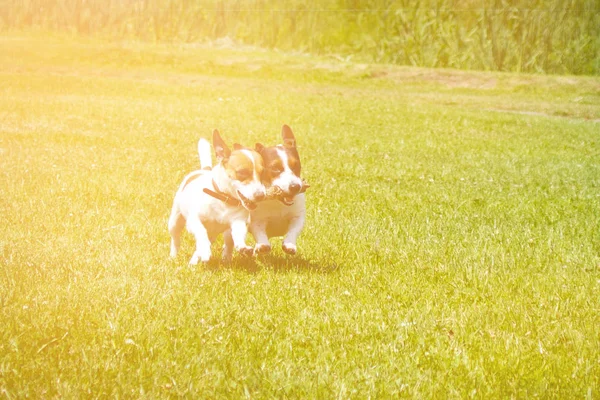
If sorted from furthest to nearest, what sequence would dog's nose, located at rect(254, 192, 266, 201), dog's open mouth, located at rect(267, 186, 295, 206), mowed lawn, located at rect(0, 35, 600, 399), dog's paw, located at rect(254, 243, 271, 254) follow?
1. dog's paw, located at rect(254, 243, 271, 254)
2. dog's open mouth, located at rect(267, 186, 295, 206)
3. dog's nose, located at rect(254, 192, 266, 201)
4. mowed lawn, located at rect(0, 35, 600, 399)

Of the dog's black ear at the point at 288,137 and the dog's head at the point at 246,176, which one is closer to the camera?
the dog's head at the point at 246,176

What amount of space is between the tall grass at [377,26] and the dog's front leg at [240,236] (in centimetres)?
2541

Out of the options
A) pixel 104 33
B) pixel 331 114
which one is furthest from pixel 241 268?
pixel 104 33

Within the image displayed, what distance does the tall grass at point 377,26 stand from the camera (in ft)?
98.0

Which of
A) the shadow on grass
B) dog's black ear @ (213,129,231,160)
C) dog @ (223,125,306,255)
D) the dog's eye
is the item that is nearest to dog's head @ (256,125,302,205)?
dog @ (223,125,306,255)

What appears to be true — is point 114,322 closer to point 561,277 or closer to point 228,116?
point 561,277

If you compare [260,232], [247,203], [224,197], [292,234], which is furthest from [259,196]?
[292,234]

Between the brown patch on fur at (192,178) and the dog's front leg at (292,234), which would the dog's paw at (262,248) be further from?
the brown patch on fur at (192,178)

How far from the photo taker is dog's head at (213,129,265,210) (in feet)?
20.0

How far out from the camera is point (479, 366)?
16.5 ft

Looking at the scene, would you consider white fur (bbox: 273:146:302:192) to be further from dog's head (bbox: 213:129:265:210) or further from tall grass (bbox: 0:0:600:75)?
tall grass (bbox: 0:0:600:75)

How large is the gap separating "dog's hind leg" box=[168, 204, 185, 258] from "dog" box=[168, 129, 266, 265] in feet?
0.40

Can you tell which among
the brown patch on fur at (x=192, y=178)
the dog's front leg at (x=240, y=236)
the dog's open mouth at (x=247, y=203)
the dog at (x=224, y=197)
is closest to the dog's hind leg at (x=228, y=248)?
the dog at (x=224, y=197)

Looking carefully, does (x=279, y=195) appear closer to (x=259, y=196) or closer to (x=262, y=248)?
(x=259, y=196)
